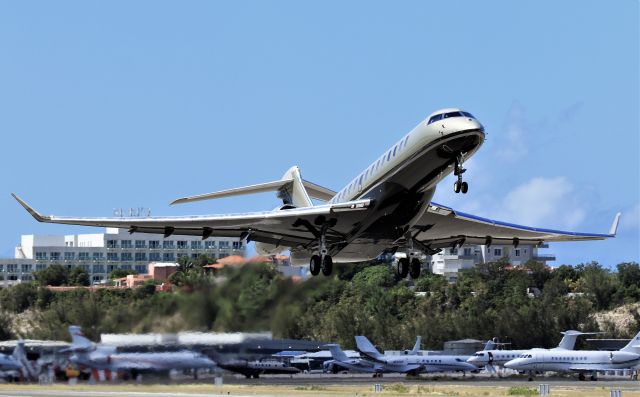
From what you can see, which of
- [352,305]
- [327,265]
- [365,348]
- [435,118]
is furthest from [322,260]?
[352,305]

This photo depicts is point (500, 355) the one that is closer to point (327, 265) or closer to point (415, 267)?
point (415, 267)

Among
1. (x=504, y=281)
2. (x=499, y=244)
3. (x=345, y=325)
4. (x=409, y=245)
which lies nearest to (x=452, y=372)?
(x=345, y=325)

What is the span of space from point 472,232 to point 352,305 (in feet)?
153

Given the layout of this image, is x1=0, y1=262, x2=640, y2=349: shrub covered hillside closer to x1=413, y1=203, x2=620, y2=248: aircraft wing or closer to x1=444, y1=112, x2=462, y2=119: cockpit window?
x1=413, y1=203, x2=620, y2=248: aircraft wing

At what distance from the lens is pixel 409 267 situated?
50.0 metres

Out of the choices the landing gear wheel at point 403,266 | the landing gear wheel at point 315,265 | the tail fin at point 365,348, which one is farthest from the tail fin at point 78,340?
the tail fin at point 365,348

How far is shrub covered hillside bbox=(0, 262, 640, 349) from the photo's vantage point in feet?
162

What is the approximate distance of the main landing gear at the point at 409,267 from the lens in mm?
49900

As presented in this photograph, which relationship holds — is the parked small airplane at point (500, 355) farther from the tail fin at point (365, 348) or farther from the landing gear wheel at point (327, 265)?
the landing gear wheel at point (327, 265)

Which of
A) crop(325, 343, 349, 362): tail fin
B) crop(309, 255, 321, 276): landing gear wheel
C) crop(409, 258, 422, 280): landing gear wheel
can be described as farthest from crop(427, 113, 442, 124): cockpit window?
crop(325, 343, 349, 362): tail fin

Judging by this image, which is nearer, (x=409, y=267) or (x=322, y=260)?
(x=322, y=260)

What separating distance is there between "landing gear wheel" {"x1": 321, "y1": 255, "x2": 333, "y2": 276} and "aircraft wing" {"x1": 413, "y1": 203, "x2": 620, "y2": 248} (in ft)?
16.0

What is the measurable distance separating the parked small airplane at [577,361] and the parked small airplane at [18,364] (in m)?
45.3

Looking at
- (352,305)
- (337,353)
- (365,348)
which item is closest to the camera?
(365,348)
